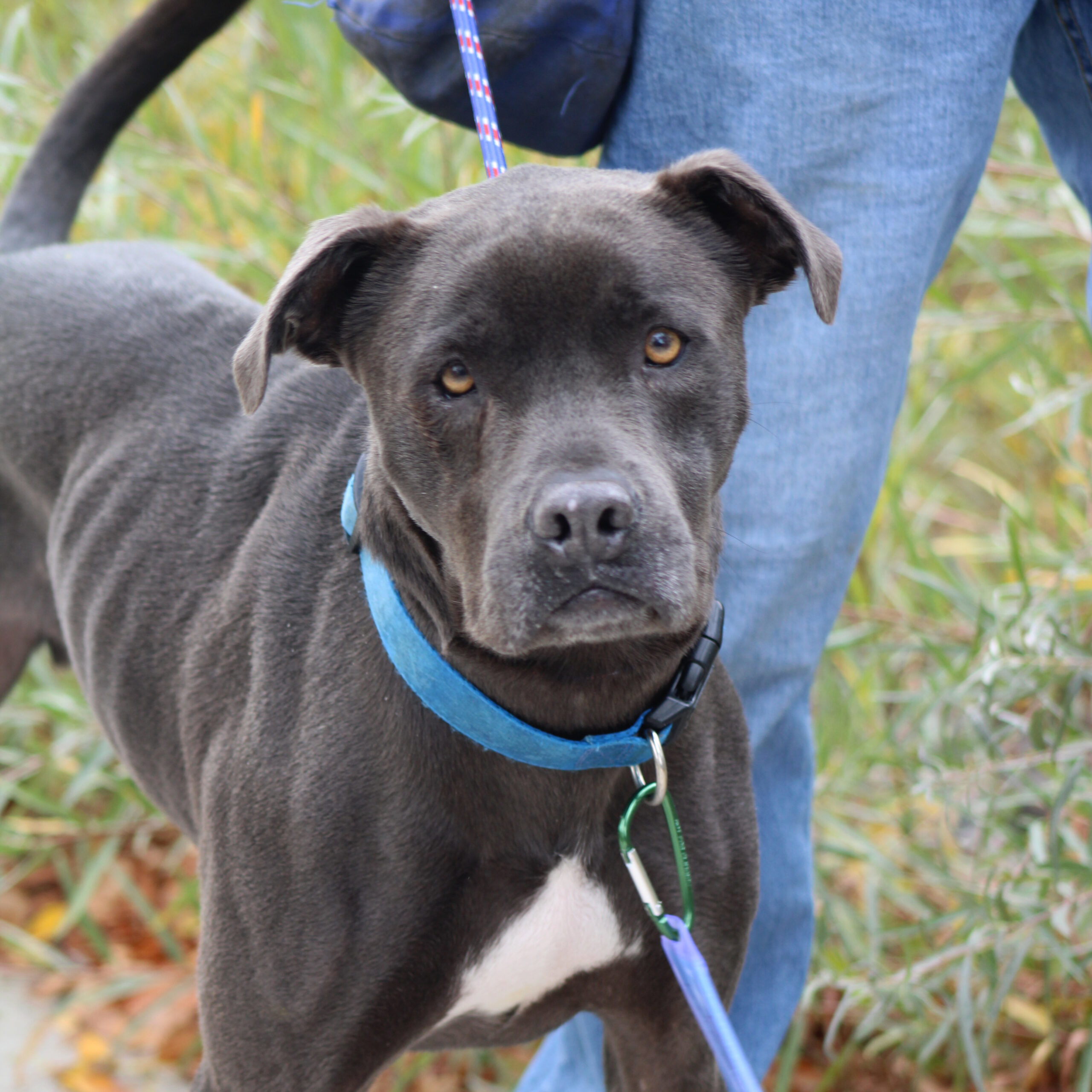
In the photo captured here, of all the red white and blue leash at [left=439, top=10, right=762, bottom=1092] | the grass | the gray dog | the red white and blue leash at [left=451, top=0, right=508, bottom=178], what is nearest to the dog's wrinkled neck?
the gray dog

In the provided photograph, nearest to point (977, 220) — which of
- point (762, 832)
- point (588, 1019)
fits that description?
point (762, 832)

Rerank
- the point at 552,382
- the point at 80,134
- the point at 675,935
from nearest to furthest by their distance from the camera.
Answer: the point at 552,382 < the point at 675,935 < the point at 80,134

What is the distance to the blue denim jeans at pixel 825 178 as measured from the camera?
6.44 ft

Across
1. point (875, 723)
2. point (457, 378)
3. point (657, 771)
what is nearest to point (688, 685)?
point (657, 771)

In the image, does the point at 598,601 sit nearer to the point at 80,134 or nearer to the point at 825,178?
the point at 825,178

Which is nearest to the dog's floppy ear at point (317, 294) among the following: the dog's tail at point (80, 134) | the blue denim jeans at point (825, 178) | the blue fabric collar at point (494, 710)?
the blue fabric collar at point (494, 710)

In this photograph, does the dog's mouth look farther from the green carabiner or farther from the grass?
the grass

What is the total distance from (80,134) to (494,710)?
5.58 feet

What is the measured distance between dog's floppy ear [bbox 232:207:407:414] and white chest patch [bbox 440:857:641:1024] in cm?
72

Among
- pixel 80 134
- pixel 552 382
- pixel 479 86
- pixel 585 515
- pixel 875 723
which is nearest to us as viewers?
pixel 585 515

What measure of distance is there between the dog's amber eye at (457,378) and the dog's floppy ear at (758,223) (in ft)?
1.19

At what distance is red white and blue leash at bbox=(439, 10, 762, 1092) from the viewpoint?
158cm

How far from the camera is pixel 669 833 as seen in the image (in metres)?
1.81

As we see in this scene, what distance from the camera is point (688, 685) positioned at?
178 cm
